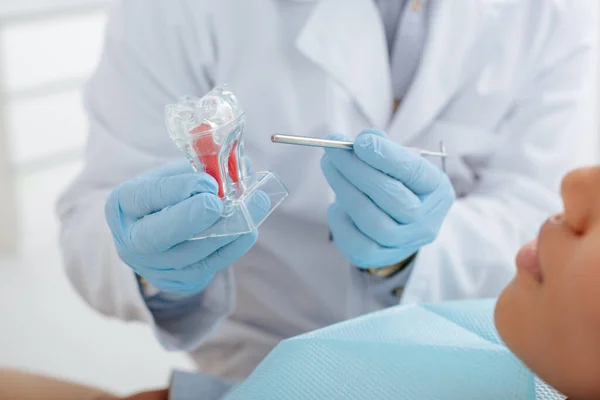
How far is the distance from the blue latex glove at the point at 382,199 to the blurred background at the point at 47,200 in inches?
38.1

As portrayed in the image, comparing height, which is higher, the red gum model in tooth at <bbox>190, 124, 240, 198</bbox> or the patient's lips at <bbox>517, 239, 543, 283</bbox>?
the patient's lips at <bbox>517, 239, 543, 283</bbox>

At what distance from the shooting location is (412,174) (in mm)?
854

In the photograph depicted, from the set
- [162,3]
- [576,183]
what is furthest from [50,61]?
[576,183]

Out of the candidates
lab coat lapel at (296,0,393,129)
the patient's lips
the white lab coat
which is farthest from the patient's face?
lab coat lapel at (296,0,393,129)

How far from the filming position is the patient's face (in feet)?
1.63

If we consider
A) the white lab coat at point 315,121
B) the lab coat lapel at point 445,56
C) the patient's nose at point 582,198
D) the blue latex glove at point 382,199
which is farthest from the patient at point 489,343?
the lab coat lapel at point 445,56

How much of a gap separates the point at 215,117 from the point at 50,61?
1933 millimetres

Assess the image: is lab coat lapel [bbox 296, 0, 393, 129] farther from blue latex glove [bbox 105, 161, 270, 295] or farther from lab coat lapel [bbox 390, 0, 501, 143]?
blue latex glove [bbox 105, 161, 270, 295]

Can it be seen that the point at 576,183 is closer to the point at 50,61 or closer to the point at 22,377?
the point at 22,377

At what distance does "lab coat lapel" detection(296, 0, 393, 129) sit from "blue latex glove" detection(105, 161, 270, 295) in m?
0.32

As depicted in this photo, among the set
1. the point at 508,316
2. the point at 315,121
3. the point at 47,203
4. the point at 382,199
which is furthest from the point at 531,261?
the point at 47,203

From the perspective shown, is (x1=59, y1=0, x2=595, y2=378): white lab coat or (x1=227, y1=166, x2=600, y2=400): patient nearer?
(x1=227, y1=166, x2=600, y2=400): patient

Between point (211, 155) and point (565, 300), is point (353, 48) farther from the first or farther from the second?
point (565, 300)

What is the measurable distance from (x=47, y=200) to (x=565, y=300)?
7.37ft
